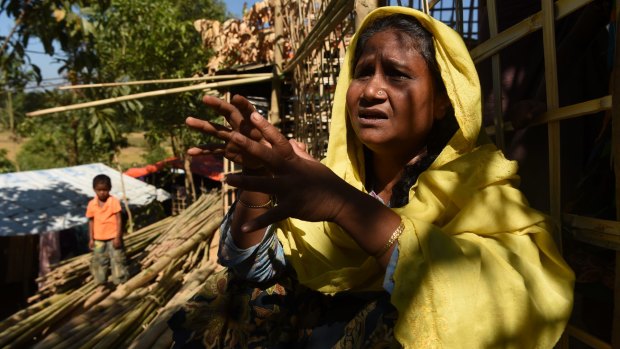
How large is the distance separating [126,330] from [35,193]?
615cm

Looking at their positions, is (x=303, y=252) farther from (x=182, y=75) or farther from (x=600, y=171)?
(x=182, y=75)

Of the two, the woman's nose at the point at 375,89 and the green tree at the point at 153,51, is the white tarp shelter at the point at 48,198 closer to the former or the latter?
the green tree at the point at 153,51

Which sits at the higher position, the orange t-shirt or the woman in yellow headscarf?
the woman in yellow headscarf

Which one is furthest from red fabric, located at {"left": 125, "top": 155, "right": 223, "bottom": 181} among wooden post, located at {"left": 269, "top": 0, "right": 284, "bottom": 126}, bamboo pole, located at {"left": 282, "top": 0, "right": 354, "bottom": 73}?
bamboo pole, located at {"left": 282, "top": 0, "right": 354, "bottom": 73}

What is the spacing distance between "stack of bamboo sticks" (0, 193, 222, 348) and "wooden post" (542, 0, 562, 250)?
7.14 ft

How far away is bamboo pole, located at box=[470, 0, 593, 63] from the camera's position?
3.63 feet

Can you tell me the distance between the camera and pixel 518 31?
134 cm

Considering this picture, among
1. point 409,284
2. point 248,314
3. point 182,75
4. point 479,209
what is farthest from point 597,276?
point 182,75

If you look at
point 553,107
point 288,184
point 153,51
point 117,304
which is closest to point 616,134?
point 553,107

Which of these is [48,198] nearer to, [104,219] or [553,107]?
[104,219]

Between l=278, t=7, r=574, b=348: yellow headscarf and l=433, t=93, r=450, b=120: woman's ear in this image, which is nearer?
l=278, t=7, r=574, b=348: yellow headscarf

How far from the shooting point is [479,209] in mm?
983

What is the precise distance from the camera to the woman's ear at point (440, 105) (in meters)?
1.30

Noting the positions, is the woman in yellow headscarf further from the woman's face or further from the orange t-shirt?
the orange t-shirt
